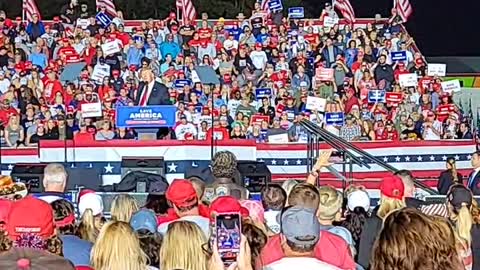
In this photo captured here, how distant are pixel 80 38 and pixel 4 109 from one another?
13.7 feet

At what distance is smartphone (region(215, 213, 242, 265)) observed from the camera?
3857 millimetres

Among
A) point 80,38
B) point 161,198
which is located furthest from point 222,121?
point 161,198

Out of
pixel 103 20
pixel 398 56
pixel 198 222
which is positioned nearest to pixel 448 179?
pixel 398 56

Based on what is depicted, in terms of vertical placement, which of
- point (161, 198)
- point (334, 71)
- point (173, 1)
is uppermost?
point (173, 1)

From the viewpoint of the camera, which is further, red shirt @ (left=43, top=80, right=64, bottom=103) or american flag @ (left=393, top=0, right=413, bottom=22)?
american flag @ (left=393, top=0, right=413, bottom=22)

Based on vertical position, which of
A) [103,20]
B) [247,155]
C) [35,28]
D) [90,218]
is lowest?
[247,155]

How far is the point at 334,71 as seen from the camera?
2091 cm

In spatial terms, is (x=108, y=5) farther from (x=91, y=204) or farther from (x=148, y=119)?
(x=91, y=204)

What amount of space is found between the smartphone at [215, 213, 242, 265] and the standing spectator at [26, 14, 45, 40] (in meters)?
19.6

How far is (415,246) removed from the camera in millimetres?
3359

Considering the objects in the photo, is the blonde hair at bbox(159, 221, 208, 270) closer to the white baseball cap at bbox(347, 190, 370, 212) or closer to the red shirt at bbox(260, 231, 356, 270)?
the red shirt at bbox(260, 231, 356, 270)

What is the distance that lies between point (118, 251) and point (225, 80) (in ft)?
53.6

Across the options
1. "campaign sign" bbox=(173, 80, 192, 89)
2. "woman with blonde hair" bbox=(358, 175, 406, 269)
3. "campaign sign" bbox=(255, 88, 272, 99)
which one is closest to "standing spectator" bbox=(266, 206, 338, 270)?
"woman with blonde hair" bbox=(358, 175, 406, 269)

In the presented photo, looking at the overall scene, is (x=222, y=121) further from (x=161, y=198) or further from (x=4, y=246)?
(x=4, y=246)
